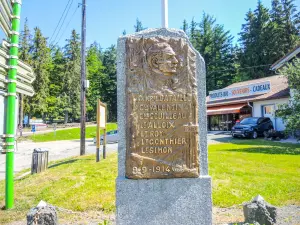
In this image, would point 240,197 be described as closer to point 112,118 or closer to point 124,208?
point 124,208

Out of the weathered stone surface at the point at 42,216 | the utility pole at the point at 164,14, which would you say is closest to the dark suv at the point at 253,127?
the utility pole at the point at 164,14

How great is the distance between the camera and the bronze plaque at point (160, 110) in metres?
3.72

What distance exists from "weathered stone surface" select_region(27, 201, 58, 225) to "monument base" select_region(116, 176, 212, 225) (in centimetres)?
97

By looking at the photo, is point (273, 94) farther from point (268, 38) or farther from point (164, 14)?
point (268, 38)

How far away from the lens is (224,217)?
4.98 meters

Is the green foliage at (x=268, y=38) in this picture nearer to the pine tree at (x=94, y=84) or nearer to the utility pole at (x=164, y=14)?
the pine tree at (x=94, y=84)

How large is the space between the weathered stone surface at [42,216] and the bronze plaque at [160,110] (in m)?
1.25

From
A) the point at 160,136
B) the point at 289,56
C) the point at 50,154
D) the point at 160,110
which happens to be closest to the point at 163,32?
the point at 160,110

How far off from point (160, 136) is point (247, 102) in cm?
2559

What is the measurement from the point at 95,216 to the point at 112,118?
57.1 metres

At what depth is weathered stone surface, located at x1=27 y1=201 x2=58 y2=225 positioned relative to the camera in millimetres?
3809

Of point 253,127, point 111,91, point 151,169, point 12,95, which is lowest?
point 151,169

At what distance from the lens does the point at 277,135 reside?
21.3 metres

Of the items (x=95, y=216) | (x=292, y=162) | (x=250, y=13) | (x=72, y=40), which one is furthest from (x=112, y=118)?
(x=95, y=216)
